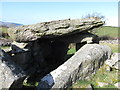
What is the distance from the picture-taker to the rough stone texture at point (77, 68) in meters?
6.01

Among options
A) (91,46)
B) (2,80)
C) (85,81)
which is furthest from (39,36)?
(2,80)

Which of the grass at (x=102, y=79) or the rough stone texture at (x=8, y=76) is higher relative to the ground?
the rough stone texture at (x=8, y=76)

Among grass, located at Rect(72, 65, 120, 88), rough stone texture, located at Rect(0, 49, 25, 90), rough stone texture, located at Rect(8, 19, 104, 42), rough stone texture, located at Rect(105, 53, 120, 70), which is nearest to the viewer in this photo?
rough stone texture, located at Rect(0, 49, 25, 90)

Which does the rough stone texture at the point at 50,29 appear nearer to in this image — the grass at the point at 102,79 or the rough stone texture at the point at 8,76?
the grass at the point at 102,79

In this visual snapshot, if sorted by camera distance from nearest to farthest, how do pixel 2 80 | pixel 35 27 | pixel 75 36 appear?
pixel 2 80 → pixel 35 27 → pixel 75 36

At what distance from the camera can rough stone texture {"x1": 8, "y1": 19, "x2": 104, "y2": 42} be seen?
836 centimetres

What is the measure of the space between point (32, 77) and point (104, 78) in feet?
10.6

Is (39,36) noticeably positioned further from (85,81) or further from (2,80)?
(2,80)

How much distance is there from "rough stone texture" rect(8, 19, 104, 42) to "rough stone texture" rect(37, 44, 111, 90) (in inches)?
50.8

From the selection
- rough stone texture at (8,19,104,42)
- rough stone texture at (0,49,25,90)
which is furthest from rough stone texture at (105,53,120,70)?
rough stone texture at (0,49,25,90)

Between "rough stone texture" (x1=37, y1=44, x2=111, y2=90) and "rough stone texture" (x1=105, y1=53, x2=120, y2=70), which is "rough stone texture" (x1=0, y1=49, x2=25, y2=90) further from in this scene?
"rough stone texture" (x1=105, y1=53, x2=120, y2=70)

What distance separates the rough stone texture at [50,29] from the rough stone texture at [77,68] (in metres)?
1.29

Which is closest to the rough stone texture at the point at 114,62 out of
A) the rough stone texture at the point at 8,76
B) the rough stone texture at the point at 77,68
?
the rough stone texture at the point at 77,68

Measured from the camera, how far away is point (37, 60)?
397 inches
